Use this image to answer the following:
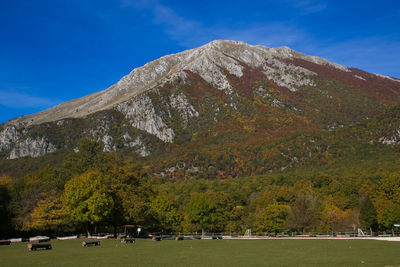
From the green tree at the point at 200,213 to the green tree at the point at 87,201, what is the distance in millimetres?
28098

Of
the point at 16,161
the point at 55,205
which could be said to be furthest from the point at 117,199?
the point at 16,161

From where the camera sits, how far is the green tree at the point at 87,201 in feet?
197

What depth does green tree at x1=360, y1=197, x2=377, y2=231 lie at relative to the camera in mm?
81375

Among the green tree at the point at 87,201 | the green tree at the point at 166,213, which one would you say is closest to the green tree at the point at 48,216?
the green tree at the point at 87,201

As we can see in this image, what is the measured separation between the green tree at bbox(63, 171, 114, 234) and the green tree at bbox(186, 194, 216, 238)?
2810cm

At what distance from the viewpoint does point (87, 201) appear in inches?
2368

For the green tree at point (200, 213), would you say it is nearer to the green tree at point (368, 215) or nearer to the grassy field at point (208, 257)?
the green tree at point (368, 215)

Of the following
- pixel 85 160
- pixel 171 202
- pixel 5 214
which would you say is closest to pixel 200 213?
pixel 171 202

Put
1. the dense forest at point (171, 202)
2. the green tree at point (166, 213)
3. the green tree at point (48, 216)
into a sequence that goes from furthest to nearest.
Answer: the green tree at point (166, 213) < the dense forest at point (171, 202) < the green tree at point (48, 216)

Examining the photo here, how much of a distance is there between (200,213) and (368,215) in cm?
3756

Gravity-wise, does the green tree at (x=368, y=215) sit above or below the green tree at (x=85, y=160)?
below

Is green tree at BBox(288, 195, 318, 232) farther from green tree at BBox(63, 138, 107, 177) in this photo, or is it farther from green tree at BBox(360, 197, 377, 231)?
green tree at BBox(63, 138, 107, 177)

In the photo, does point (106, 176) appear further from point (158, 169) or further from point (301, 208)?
point (158, 169)

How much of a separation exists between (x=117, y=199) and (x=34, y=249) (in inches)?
1280
